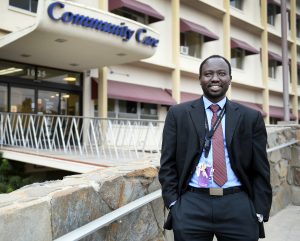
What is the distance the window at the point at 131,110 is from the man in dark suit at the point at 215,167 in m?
13.8

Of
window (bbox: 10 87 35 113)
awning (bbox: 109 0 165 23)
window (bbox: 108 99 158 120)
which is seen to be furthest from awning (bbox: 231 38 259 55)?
window (bbox: 10 87 35 113)

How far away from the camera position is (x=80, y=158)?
9.76 metres

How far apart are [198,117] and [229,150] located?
285 millimetres

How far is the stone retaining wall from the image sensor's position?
7.68 feet

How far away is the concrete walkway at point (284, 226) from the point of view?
196 inches

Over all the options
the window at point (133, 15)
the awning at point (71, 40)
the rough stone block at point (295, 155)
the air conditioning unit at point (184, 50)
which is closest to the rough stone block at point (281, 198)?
the rough stone block at point (295, 155)

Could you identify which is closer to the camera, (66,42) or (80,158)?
(80,158)

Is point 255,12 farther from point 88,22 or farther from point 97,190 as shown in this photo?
point 97,190

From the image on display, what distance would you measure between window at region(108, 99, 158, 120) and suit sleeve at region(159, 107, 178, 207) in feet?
45.3

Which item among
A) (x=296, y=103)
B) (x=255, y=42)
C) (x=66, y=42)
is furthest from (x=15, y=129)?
(x=296, y=103)

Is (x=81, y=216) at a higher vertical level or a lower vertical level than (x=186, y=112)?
lower

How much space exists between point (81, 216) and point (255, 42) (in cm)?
2380

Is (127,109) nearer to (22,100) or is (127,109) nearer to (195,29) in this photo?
(22,100)

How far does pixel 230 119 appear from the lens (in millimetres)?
2482
